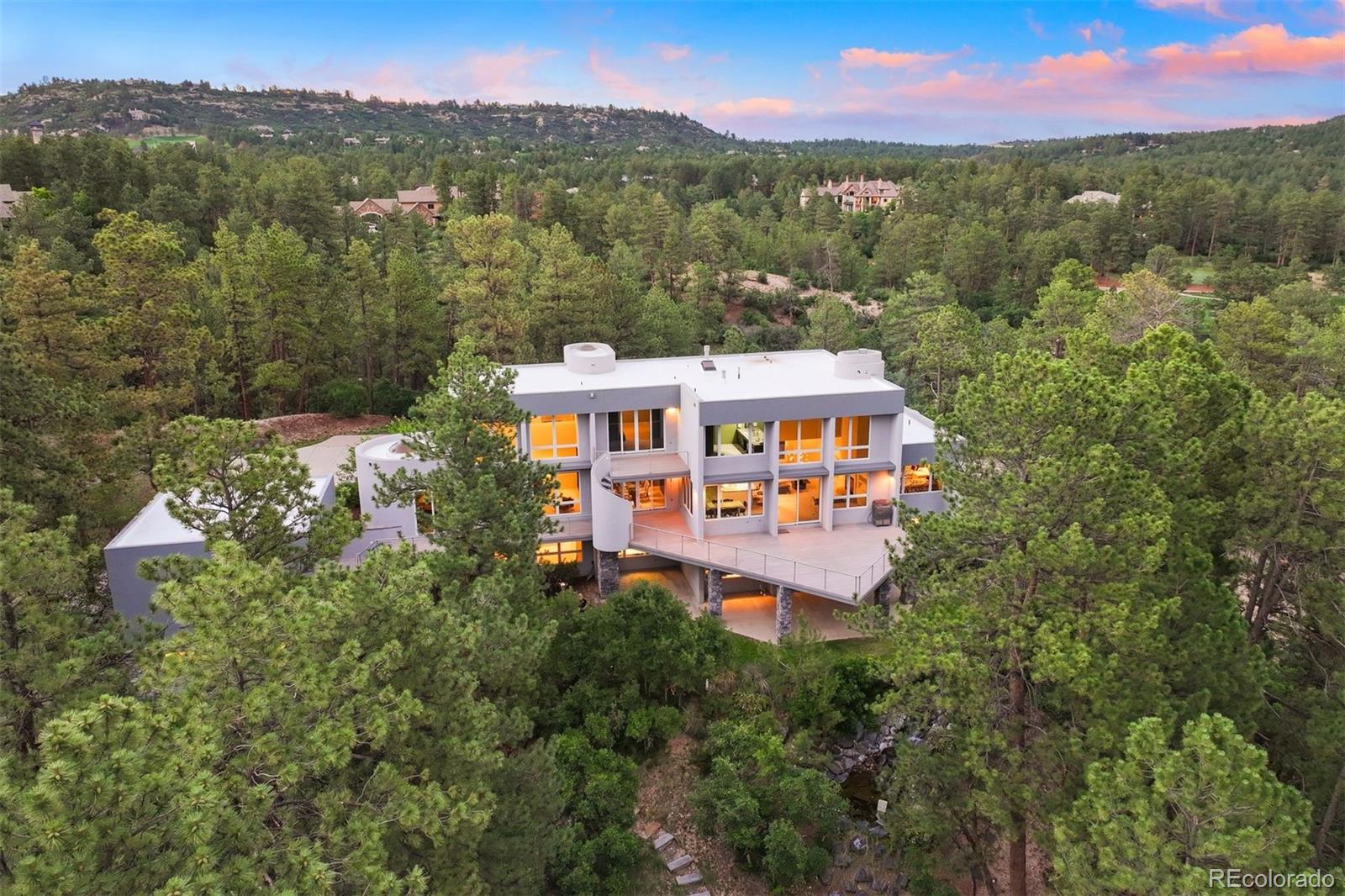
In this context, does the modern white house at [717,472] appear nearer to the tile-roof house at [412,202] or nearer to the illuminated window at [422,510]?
the illuminated window at [422,510]

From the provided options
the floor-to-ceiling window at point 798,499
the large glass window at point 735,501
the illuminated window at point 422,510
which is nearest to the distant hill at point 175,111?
the illuminated window at point 422,510

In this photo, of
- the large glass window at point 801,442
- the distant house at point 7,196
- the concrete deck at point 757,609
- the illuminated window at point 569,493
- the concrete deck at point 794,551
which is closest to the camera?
the concrete deck at point 794,551

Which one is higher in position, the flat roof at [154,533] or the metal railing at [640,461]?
the flat roof at [154,533]

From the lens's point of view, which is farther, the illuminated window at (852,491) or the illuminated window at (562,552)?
the illuminated window at (852,491)

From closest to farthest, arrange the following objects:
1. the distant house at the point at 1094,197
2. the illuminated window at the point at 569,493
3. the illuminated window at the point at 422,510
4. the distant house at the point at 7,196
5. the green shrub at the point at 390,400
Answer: the illuminated window at the point at 422,510 < the illuminated window at the point at 569,493 < the green shrub at the point at 390,400 < the distant house at the point at 7,196 < the distant house at the point at 1094,197

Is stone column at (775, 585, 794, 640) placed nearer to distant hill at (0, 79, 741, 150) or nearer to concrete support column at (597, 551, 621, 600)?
concrete support column at (597, 551, 621, 600)

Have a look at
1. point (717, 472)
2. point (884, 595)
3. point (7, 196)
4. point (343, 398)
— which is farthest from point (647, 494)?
point (7, 196)
